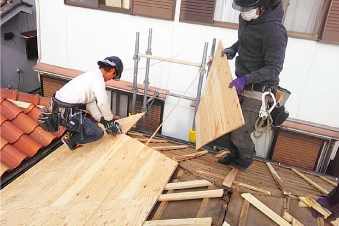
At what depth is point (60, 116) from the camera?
4.06 meters

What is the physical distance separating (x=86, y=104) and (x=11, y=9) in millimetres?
6363

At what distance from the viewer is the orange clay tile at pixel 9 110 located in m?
4.94

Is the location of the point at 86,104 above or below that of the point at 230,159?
above

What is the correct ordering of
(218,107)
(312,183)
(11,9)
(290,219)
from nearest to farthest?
(290,219) → (218,107) → (312,183) → (11,9)

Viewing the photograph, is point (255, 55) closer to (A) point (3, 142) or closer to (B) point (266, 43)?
(B) point (266, 43)

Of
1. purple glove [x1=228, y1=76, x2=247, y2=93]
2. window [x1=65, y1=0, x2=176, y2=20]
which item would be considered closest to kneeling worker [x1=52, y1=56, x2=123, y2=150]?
purple glove [x1=228, y1=76, x2=247, y2=93]

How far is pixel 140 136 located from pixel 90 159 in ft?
4.38

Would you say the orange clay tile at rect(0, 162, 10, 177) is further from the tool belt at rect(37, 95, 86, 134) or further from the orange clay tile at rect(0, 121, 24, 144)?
the tool belt at rect(37, 95, 86, 134)

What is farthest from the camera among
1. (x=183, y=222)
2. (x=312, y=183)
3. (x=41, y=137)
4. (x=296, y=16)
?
(x=296, y=16)

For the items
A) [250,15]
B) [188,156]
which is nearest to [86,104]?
[188,156]

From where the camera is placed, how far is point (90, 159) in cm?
402

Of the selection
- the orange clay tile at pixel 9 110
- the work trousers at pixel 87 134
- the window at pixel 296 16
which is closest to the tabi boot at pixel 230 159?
the work trousers at pixel 87 134

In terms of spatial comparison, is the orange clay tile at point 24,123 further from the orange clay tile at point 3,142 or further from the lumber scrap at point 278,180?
the lumber scrap at point 278,180

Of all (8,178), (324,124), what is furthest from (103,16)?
(324,124)
